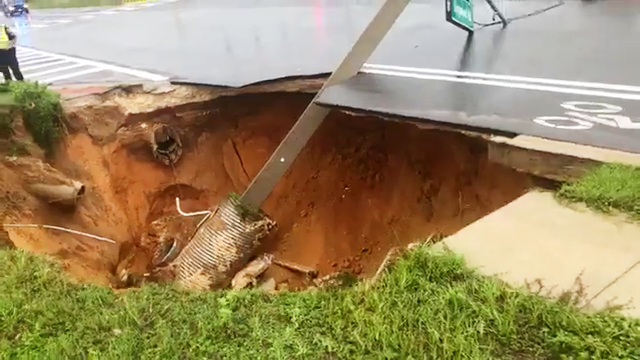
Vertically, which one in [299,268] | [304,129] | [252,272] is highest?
[304,129]

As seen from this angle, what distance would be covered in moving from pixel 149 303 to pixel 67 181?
88.3 inches

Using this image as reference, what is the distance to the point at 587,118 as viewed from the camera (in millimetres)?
3877

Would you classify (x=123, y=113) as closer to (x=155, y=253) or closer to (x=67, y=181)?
(x=67, y=181)

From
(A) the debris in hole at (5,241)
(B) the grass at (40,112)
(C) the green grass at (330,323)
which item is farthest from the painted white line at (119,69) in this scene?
(C) the green grass at (330,323)

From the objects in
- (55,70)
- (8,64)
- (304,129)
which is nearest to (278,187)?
(304,129)

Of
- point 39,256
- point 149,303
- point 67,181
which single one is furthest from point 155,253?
point 149,303

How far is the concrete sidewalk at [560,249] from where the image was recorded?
239 cm

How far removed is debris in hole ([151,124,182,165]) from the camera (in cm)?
535

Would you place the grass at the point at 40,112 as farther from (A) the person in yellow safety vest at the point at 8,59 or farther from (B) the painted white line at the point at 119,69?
(B) the painted white line at the point at 119,69

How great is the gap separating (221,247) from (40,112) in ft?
6.01

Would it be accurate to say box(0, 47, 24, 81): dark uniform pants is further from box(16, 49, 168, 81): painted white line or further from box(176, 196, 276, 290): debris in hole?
box(176, 196, 276, 290): debris in hole

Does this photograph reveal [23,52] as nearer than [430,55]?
No

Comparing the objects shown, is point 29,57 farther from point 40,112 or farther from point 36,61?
point 40,112

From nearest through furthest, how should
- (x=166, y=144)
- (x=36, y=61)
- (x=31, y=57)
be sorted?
(x=166, y=144), (x=36, y=61), (x=31, y=57)
